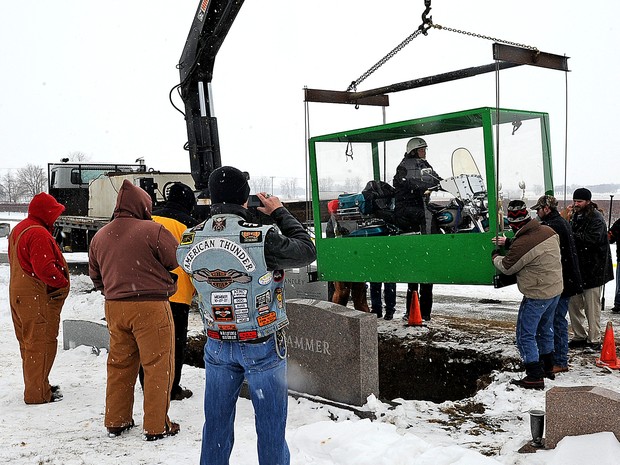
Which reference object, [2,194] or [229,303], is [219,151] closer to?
[229,303]

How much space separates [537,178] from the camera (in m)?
7.84

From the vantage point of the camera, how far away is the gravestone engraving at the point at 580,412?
4.04 m

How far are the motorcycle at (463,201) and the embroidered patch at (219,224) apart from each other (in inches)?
171

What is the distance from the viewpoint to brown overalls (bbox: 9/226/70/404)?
582 centimetres

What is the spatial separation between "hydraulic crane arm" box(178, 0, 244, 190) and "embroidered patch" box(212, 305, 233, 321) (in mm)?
8266

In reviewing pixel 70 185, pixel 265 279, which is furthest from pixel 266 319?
pixel 70 185

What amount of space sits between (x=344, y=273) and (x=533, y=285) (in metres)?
2.83

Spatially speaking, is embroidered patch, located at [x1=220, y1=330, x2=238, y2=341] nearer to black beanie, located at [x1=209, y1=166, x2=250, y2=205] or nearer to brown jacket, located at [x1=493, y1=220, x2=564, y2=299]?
black beanie, located at [x1=209, y1=166, x2=250, y2=205]

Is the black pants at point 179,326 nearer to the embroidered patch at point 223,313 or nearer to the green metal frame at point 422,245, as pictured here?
the embroidered patch at point 223,313

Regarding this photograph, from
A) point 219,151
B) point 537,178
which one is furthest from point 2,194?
point 537,178

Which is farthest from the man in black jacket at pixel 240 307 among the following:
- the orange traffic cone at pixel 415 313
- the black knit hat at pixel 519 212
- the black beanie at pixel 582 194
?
the orange traffic cone at pixel 415 313

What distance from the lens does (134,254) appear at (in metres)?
4.68

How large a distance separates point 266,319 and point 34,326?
3334mm

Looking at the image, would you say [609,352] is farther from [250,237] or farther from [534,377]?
[250,237]
